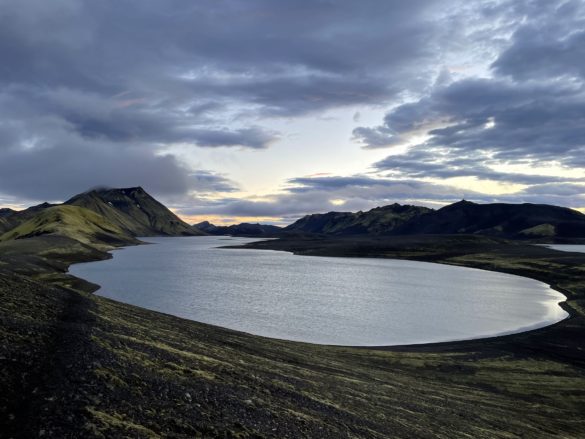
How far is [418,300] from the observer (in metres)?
93.9

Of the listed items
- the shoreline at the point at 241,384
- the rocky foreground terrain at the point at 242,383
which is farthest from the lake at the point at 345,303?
the shoreline at the point at 241,384

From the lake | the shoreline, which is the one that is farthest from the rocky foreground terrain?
the lake

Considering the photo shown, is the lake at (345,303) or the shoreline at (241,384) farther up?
the shoreline at (241,384)

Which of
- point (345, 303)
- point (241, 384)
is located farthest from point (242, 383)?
point (345, 303)

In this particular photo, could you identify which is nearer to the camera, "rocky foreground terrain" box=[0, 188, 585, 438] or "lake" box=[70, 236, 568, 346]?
"rocky foreground terrain" box=[0, 188, 585, 438]

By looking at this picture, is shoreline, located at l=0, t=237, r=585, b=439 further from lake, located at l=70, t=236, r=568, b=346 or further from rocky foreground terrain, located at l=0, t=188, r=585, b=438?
lake, located at l=70, t=236, r=568, b=346

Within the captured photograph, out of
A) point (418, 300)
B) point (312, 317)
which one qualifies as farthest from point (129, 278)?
point (418, 300)

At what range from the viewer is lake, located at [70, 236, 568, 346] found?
206 ft

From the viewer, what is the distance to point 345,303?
287ft

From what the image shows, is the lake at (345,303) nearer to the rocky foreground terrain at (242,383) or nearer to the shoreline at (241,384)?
the rocky foreground terrain at (242,383)

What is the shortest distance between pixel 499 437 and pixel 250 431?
1639 cm

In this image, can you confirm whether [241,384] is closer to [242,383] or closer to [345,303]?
[242,383]

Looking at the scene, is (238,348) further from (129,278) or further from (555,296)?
(555,296)

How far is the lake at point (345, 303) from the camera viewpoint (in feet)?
206
